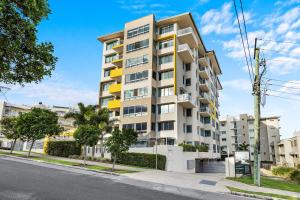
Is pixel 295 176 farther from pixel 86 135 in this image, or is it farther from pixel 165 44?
pixel 165 44

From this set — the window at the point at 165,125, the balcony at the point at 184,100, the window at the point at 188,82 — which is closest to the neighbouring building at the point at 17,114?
the window at the point at 165,125

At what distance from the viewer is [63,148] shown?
3853 centimetres

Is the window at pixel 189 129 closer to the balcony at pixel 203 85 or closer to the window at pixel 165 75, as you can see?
the window at pixel 165 75

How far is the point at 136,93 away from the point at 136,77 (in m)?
2.87

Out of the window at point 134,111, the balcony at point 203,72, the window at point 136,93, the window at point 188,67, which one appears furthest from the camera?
the balcony at point 203,72

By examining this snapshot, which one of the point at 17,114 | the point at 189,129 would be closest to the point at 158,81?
the point at 189,129

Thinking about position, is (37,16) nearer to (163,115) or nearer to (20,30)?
(20,30)

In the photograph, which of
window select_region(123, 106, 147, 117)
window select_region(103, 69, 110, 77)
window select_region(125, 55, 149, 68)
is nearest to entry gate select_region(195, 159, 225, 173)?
window select_region(123, 106, 147, 117)

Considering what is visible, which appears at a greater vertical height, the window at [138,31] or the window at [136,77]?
the window at [138,31]

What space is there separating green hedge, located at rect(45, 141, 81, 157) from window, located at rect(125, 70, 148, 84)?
13954 mm

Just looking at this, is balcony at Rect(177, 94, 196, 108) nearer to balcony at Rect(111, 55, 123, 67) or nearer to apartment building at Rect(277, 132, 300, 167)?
balcony at Rect(111, 55, 123, 67)

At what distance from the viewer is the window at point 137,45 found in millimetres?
43156

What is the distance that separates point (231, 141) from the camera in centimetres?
9781

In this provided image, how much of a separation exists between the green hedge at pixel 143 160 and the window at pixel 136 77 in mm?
14932
